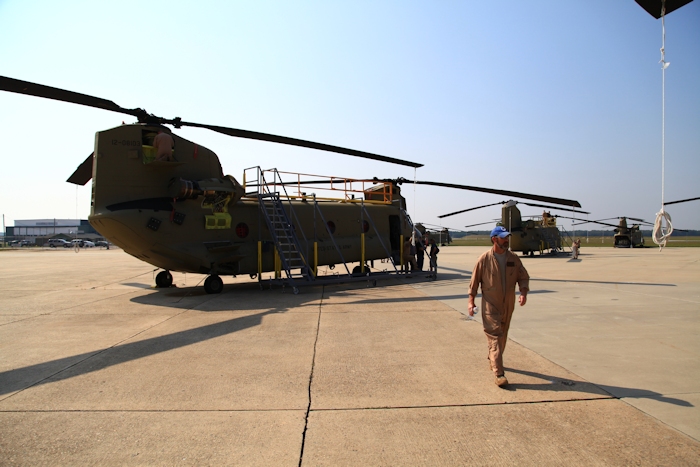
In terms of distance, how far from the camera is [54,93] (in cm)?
770

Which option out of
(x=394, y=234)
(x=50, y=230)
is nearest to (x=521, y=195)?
(x=394, y=234)

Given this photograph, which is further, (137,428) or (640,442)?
(137,428)

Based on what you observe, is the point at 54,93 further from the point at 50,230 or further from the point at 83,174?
the point at 50,230

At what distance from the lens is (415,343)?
19.5 feet

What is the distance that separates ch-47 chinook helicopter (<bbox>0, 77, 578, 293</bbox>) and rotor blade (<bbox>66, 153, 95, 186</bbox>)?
23 mm

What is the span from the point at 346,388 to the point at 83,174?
34.3 ft

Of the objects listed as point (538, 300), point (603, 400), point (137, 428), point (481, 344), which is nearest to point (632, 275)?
point (538, 300)

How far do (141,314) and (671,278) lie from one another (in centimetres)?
1576

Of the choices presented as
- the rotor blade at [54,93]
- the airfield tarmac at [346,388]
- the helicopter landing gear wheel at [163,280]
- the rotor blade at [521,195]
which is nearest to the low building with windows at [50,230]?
the helicopter landing gear wheel at [163,280]

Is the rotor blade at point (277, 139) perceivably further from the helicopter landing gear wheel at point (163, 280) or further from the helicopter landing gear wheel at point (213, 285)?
the helicopter landing gear wheel at point (163, 280)

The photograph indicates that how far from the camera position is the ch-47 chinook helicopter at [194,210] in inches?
394

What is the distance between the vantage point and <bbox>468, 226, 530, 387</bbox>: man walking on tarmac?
4.46 metres

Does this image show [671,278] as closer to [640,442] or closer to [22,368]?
[640,442]

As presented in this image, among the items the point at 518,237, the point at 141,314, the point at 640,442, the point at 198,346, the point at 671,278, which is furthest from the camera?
the point at 518,237
